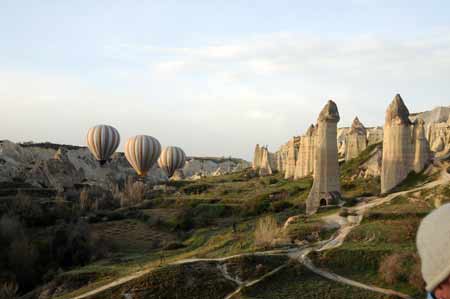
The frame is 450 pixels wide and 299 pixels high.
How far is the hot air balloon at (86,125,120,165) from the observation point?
52.2m

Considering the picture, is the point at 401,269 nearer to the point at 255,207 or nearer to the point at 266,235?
the point at 266,235

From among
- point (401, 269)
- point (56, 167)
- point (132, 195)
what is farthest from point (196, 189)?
point (401, 269)

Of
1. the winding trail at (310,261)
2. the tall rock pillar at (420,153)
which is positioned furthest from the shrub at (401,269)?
the tall rock pillar at (420,153)

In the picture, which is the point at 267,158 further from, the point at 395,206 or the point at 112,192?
the point at 395,206

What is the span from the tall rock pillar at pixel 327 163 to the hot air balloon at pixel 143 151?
2447 cm

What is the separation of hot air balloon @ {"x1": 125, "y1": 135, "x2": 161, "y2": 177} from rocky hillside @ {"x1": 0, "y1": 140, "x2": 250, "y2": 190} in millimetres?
11574

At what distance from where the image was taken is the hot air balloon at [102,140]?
52.2 meters

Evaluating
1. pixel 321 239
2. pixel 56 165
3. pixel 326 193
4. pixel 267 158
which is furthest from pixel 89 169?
pixel 321 239

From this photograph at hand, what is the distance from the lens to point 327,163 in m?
27.7

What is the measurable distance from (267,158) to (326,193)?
189ft

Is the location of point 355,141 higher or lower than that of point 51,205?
higher

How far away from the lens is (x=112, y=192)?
182 feet

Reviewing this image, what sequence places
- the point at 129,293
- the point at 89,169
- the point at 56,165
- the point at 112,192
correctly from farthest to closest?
the point at 89,169, the point at 56,165, the point at 112,192, the point at 129,293

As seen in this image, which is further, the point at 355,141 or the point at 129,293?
the point at 355,141
